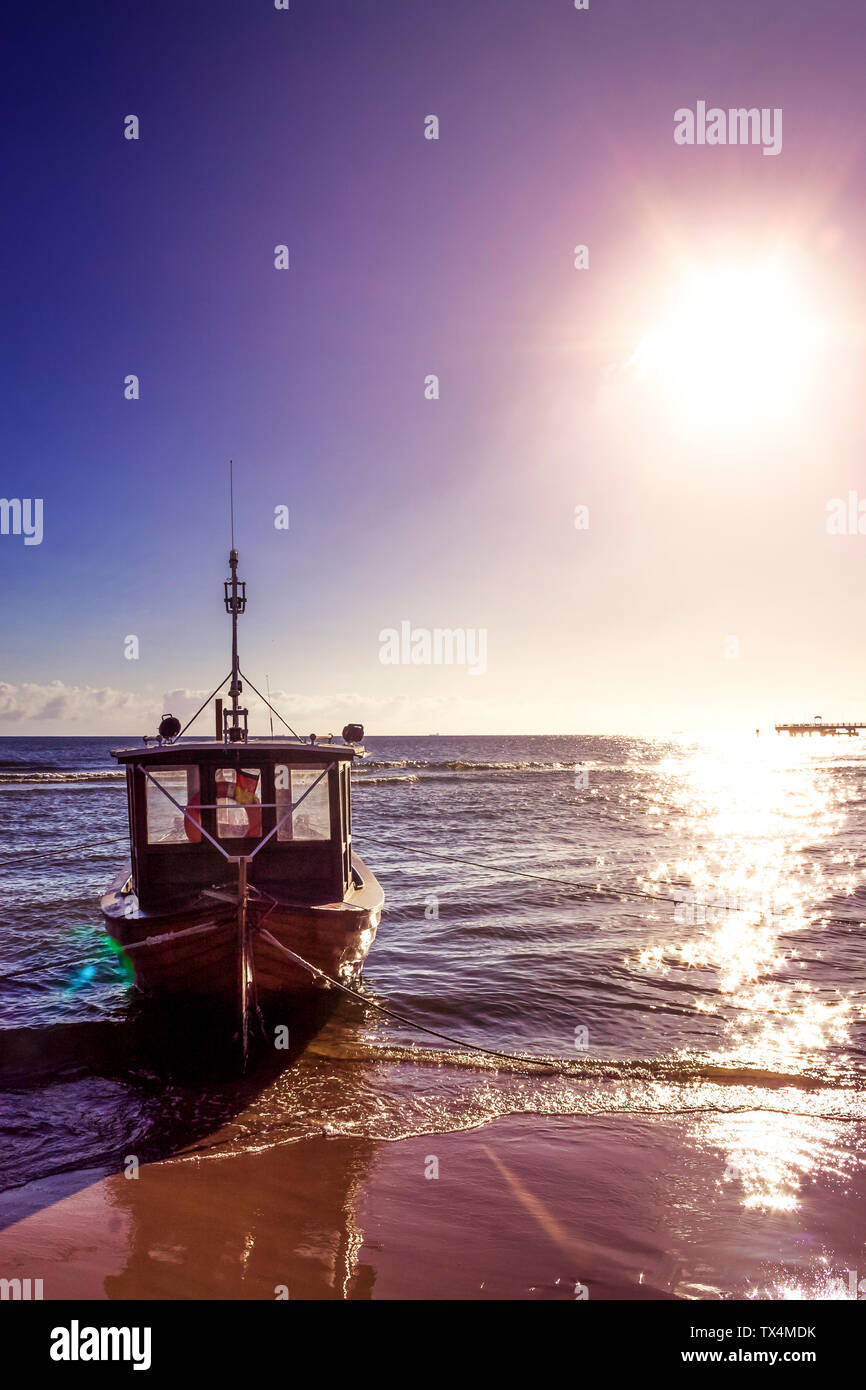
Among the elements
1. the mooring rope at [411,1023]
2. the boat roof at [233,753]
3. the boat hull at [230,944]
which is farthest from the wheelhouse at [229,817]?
the mooring rope at [411,1023]

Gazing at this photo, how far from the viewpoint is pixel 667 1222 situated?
5805 mm

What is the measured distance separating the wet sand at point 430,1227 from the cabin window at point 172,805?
168 inches

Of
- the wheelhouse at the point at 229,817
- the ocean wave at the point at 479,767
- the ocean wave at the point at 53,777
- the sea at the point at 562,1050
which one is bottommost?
the ocean wave at the point at 479,767

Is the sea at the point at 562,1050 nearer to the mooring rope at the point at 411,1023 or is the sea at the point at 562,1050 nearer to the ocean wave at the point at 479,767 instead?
the mooring rope at the point at 411,1023

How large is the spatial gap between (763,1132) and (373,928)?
5496 millimetres

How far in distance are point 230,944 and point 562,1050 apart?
181 inches

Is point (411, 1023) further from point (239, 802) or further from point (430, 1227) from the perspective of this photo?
point (239, 802)

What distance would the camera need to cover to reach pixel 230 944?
8555 mm

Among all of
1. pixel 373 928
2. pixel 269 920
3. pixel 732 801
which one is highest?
pixel 269 920

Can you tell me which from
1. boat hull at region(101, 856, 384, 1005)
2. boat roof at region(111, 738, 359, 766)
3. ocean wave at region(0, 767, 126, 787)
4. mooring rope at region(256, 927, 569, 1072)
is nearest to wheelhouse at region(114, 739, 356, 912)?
boat roof at region(111, 738, 359, 766)

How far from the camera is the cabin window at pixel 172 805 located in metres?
10.0
